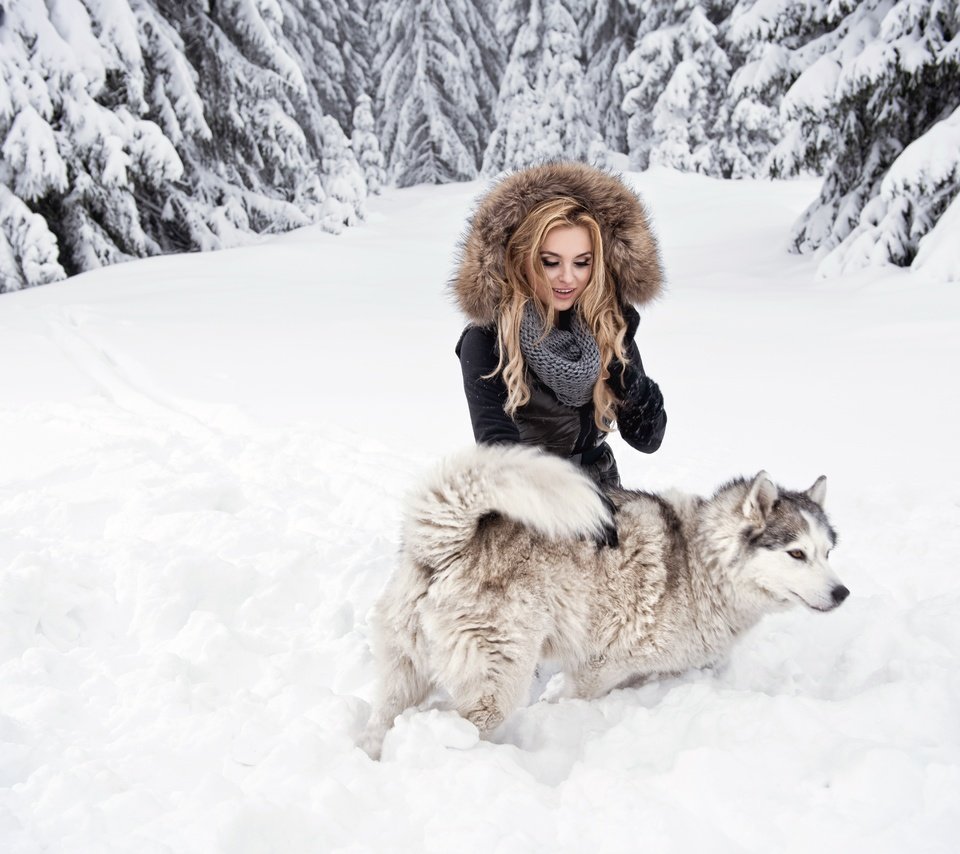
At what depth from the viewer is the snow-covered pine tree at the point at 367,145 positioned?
25.7m

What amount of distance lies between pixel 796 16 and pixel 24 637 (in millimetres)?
11801

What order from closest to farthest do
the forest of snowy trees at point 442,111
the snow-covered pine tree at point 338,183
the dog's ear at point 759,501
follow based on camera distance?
the dog's ear at point 759,501 → the forest of snowy trees at point 442,111 → the snow-covered pine tree at point 338,183

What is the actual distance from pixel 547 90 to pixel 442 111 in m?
4.93

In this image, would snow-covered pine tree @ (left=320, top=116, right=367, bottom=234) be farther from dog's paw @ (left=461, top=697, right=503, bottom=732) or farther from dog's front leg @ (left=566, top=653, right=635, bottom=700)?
dog's paw @ (left=461, top=697, right=503, bottom=732)

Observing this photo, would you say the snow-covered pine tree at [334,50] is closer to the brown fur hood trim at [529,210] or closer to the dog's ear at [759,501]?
the brown fur hood trim at [529,210]

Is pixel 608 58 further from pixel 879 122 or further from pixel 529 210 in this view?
pixel 529 210

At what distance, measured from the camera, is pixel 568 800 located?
2.00 metres

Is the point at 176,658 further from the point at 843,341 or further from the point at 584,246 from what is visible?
the point at 843,341

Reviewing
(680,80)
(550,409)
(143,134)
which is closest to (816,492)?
(550,409)

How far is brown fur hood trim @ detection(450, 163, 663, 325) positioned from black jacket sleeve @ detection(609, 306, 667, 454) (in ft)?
0.82

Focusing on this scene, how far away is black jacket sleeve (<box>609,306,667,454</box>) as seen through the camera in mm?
3092

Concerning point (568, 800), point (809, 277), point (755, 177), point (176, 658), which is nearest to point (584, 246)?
point (568, 800)

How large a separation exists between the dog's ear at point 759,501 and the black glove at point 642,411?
561 mm

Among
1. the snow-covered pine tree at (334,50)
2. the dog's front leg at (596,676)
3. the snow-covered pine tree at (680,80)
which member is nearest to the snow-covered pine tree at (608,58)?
the snow-covered pine tree at (680,80)
